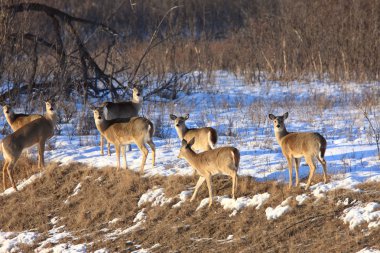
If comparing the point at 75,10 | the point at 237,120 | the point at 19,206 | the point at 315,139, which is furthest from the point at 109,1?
the point at 315,139

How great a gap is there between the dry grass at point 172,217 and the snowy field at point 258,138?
17cm

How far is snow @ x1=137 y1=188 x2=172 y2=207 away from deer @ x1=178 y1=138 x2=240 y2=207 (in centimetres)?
50

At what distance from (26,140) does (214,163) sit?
4.51 metres

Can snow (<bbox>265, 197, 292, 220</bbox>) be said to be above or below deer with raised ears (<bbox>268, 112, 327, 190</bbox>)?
below

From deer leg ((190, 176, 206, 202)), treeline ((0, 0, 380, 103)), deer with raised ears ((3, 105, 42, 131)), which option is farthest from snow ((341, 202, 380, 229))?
treeline ((0, 0, 380, 103))

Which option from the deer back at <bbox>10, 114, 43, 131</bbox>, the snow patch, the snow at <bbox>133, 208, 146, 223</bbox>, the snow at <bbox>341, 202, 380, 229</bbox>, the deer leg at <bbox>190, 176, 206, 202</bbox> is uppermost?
the deer back at <bbox>10, 114, 43, 131</bbox>

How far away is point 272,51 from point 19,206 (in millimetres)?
15287

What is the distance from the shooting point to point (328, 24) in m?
26.9

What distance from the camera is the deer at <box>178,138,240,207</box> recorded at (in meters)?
10.9

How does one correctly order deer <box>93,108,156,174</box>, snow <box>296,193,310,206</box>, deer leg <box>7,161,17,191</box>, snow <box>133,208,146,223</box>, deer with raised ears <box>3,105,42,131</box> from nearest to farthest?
snow <box>296,193,310,206</box>, snow <box>133,208,146,223</box>, deer <box>93,108,156,174</box>, deer leg <box>7,161,17,191</box>, deer with raised ears <box>3,105,42,131</box>

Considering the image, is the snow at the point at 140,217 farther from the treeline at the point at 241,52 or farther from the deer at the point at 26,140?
the treeline at the point at 241,52

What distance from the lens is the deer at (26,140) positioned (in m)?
13.9

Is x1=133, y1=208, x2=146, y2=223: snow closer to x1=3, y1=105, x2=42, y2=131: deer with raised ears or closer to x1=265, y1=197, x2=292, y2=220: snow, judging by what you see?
x1=265, y1=197, x2=292, y2=220: snow

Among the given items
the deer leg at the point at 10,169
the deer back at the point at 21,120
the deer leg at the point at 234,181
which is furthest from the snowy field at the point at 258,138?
the deer back at the point at 21,120
